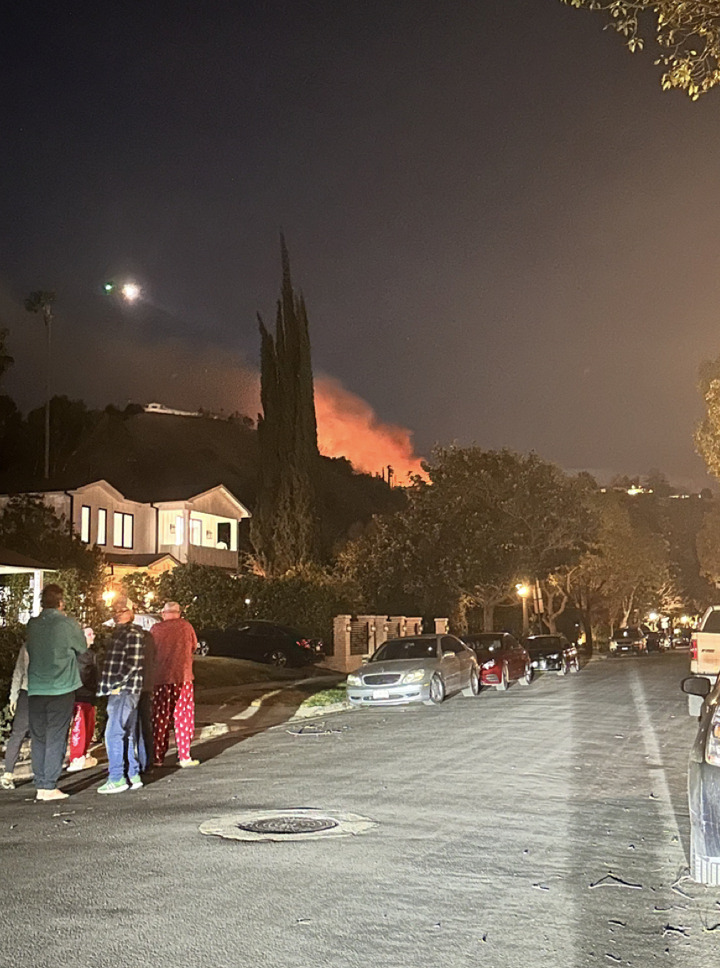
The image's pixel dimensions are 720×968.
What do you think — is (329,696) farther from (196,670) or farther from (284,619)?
(284,619)

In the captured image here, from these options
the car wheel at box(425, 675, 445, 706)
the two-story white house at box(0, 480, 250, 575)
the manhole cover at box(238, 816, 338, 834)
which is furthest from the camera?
the two-story white house at box(0, 480, 250, 575)

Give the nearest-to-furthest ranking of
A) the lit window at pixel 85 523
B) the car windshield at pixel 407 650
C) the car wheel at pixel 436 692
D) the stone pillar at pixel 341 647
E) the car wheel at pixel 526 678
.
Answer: the car wheel at pixel 436 692, the car windshield at pixel 407 650, the car wheel at pixel 526 678, the stone pillar at pixel 341 647, the lit window at pixel 85 523

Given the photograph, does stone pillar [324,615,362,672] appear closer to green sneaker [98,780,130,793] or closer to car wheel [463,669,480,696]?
car wheel [463,669,480,696]

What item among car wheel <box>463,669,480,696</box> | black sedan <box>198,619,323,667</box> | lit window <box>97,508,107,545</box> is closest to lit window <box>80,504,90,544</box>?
lit window <box>97,508,107,545</box>

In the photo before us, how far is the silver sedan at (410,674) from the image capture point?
2072 cm

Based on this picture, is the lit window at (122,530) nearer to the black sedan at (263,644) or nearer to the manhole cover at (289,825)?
the black sedan at (263,644)

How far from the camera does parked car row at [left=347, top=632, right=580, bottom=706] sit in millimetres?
20750

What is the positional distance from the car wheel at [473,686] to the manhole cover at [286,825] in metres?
14.9

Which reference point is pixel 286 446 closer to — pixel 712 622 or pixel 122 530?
pixel 122 530

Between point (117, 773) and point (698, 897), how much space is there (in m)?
5.98

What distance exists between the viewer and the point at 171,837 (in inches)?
326

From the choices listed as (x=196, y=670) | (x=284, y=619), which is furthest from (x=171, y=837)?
(x=284, y=619)

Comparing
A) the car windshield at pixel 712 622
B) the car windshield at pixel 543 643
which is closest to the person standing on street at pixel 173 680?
the car windshield at pixel 712 622

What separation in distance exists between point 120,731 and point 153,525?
40544mm
